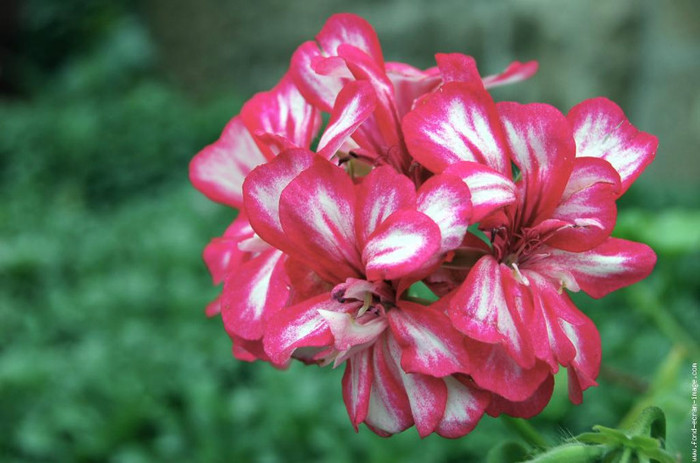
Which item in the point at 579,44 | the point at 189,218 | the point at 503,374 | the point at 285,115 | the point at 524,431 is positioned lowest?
the point at 189,218

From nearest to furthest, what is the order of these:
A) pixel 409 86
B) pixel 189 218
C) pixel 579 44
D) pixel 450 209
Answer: pixel 450 209 → pixel 409 86 → pixel 189 218 → pixel 579 44

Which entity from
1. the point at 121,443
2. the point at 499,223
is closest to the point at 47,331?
the point at 121,443

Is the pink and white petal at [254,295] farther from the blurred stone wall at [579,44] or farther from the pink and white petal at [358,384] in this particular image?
the blurred stone wall at [579,44]

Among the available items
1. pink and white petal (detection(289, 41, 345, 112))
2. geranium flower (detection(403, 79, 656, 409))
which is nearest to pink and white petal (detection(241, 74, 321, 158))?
pink and white petal (detection(289, 41, 345, 112))

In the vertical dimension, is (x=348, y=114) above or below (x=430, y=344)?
above

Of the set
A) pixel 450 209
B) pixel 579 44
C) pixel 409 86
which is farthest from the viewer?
pixel 579 44

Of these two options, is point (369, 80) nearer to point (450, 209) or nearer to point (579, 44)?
point (450, 209)

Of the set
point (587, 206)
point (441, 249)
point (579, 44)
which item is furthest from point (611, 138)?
point (579, 44)

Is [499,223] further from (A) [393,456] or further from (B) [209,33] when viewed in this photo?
(B) [209,33]
